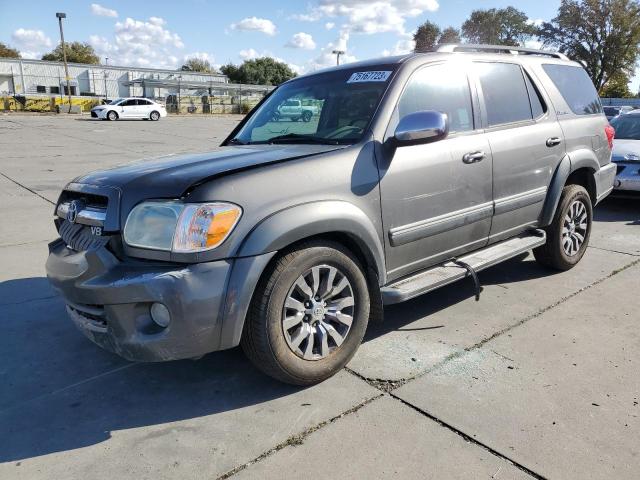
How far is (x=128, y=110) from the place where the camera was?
3578 cm

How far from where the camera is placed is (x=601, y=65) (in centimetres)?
5678

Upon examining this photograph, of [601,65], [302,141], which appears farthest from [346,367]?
[601,65]

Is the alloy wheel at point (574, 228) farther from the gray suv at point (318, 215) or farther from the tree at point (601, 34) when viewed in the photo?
the tree at point (601, 34)

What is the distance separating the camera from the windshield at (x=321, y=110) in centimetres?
338

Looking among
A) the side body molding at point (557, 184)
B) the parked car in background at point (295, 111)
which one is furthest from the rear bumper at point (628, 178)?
the parked car in background at point (295, 111)

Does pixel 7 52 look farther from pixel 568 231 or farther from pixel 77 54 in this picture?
pixel 568 231

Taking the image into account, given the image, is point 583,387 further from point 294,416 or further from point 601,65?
point 601,65

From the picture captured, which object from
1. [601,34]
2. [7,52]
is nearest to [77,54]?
[7,52]

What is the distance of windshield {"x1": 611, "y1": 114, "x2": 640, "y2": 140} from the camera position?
8.84 m

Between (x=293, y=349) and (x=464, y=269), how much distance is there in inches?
56.4

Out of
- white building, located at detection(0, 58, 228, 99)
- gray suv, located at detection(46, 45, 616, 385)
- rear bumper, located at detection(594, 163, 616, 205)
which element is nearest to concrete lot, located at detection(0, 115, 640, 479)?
gray suv, located at detection(46, 45, 616, 385)

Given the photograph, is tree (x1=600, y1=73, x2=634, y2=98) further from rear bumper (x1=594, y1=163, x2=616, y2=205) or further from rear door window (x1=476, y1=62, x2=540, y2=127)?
rear door window (x1=476, y1=62, x2=540, y2=127)

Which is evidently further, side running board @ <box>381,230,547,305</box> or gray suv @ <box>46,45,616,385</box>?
side running board @ <box>381,230,547,305</box>

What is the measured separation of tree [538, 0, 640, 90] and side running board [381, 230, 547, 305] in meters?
59.2
